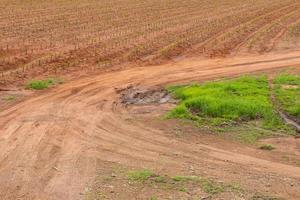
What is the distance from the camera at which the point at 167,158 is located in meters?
11.9

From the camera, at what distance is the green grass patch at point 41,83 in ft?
56.8

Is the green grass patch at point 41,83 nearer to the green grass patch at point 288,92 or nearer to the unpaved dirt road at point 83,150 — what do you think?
the unpaved dirt road at point 83,150

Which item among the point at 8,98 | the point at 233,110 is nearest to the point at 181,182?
the point at 233,110

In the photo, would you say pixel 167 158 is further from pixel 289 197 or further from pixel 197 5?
pixel 197 5

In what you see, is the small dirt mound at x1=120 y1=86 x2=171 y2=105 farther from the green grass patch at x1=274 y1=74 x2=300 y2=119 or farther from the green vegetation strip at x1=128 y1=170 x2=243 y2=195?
the green vegetation strip at x1=128 y1=170 x2=243 y2=195

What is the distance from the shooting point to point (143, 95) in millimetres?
16344

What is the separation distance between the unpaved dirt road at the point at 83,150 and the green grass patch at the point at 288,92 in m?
2.84

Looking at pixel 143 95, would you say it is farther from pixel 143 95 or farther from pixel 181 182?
pixel 181 182

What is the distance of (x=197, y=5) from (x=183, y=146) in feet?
84.5

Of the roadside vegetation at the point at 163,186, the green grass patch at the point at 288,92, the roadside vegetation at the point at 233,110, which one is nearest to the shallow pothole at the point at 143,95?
the roadside vegetation at the point at 233,110

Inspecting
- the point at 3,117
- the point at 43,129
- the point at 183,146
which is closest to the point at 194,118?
the point at 183,146

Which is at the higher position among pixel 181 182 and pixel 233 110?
pixel 233 110

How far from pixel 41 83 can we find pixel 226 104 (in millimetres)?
5939

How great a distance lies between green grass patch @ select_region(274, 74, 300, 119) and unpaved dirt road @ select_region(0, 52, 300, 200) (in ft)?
9.32
